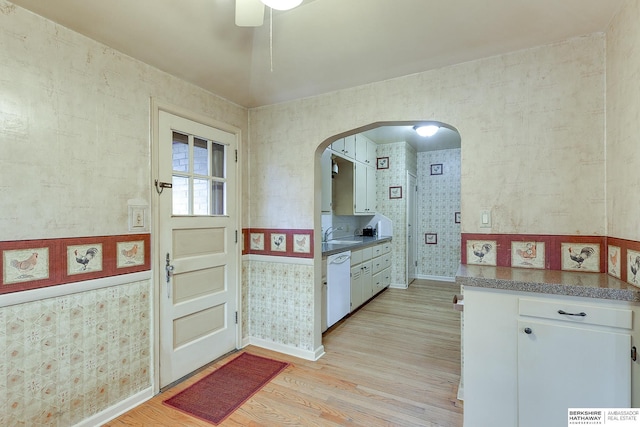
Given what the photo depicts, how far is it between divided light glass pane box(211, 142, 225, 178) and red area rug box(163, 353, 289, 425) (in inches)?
66.3

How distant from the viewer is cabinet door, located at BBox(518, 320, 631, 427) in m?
1.37

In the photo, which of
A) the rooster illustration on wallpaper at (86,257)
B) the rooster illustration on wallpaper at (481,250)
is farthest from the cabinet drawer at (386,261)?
the rooster illustration on wallpaper at (86,257)

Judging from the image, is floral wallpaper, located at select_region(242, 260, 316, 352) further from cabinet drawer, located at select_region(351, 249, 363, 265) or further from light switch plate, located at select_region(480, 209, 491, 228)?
light switch plate, located at select_region(480, 209, 491, 228)

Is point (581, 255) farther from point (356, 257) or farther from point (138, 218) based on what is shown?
point (138, 218)

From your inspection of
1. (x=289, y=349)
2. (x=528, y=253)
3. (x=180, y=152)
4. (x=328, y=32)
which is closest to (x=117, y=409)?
(x=289, y=349)

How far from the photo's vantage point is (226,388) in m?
2.26

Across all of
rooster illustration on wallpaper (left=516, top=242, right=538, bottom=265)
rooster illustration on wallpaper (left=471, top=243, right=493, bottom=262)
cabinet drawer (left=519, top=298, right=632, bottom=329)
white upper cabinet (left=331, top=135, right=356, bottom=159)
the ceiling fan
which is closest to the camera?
the ceiling fan

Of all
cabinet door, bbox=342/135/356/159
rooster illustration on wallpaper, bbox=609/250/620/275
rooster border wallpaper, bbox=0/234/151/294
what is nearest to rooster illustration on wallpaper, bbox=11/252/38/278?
rooster border wallpaper, bbox=0/234/151/294

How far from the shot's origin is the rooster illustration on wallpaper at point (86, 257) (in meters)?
1.78

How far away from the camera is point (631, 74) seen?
4.70ft

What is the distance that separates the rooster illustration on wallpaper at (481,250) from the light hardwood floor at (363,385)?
103 centimetres

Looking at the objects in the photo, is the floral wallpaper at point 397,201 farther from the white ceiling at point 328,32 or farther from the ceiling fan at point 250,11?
the ceiling fan at point 250,11

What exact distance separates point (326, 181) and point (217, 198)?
1.46 m

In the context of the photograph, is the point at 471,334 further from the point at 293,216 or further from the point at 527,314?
the point at 293,216
